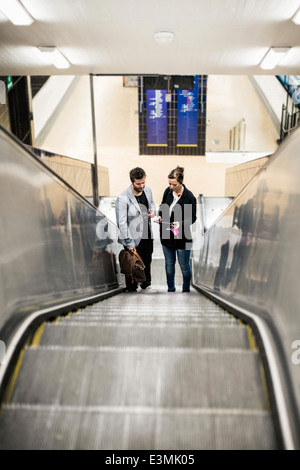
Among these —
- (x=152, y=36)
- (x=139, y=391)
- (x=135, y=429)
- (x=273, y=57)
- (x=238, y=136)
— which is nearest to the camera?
(x=135, y=429)

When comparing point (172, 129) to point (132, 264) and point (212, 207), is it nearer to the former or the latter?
point (212, 207)

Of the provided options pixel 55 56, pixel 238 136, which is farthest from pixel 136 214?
pixel 238 136

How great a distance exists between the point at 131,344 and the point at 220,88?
12.4 meters

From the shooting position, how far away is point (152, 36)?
5121mm

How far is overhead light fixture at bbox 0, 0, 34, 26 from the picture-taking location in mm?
4177

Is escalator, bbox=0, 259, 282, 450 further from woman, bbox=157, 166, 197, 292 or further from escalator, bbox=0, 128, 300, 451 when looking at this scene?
woman, bbox=157, 166, 197, 292

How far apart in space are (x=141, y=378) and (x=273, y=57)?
6.26 meters

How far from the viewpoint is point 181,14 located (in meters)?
4.40

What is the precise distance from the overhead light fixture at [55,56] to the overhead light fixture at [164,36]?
6.06ft

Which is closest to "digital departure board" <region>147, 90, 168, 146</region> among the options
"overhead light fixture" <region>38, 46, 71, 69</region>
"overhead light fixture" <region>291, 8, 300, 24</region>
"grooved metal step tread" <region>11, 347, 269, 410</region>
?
"overhead light fixture" <region>38, 46, 71, 69</region>
